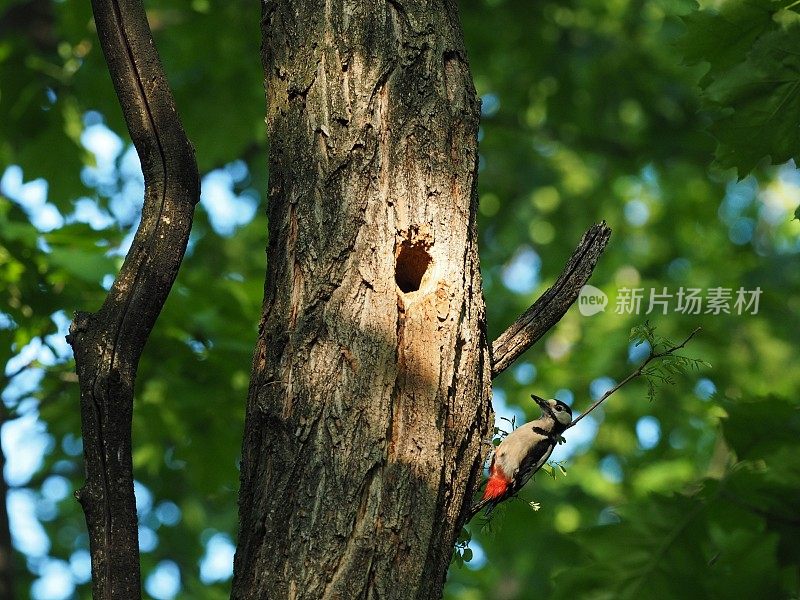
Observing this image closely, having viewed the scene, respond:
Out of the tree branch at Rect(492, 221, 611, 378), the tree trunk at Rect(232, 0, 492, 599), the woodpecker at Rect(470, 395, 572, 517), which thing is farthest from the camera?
the woodpecker at Rect(470, 395, 572, 517)

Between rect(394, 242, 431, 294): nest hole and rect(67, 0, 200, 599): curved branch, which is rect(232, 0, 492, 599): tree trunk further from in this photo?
rect(67, 0, 200, 599): curved branch

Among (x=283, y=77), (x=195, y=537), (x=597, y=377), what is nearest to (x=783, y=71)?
(x=283, y=77)

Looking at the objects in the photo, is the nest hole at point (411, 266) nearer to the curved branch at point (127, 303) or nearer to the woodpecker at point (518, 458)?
the curved branch at point (127, 303)

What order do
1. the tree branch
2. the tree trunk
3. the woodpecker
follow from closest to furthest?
the tree trunk
the tree branch
the woodpecker

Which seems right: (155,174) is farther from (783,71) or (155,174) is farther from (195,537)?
(195,537)

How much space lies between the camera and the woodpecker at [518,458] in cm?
297

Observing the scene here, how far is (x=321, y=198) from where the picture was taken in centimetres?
219

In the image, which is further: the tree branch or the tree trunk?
the tree branch

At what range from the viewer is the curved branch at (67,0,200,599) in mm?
1960

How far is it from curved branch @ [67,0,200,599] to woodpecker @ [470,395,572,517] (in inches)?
47.6

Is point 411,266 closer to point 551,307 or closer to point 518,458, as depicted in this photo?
point 551,307

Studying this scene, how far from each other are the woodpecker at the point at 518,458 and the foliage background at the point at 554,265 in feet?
0.74

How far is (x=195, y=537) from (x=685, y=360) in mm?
8574

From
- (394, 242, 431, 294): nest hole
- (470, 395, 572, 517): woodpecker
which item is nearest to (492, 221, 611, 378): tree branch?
(394, 242, 431, 294): nest hole
